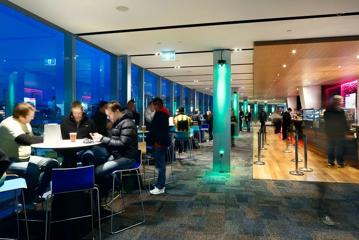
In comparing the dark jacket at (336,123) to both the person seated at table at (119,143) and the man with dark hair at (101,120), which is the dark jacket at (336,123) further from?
the man with dark hair at (101,120)

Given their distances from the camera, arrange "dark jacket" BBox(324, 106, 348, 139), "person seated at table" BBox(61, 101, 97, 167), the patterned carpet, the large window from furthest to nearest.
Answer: the large window
"person seated at table" BBox(61, 101, 97, 167)
"dark jacket" BBox(324, 106, 348, 139)
the patterned carpet

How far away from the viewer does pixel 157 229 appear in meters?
3.28

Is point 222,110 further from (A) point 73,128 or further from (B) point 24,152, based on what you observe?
(B) point 24,152

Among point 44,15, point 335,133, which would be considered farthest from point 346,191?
point 44,15

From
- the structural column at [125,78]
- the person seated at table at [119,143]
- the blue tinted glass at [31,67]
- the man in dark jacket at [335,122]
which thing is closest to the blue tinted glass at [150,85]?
the structural column at [125,78]

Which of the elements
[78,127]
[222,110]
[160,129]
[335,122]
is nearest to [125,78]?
[222,110]

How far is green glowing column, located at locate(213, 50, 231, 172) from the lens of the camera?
6.44m

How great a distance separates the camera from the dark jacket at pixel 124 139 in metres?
3.57

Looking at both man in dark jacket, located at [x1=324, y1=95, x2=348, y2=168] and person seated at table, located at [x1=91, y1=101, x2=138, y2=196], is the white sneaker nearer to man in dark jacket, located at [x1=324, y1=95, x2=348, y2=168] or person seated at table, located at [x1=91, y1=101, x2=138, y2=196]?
person seated at table, located at [x1=91, y1=101, x2=138, y2=196]

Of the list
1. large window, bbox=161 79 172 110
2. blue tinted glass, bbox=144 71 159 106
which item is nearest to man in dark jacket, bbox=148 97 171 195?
blue tinted glass, bbox=144 71 159 106

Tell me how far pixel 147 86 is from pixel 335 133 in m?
7.57

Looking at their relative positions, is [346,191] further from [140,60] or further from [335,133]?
→ [140,60]

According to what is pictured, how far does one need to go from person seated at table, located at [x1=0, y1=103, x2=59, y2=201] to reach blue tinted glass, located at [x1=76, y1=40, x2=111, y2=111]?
2238 mm

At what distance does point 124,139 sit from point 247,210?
194 cm
